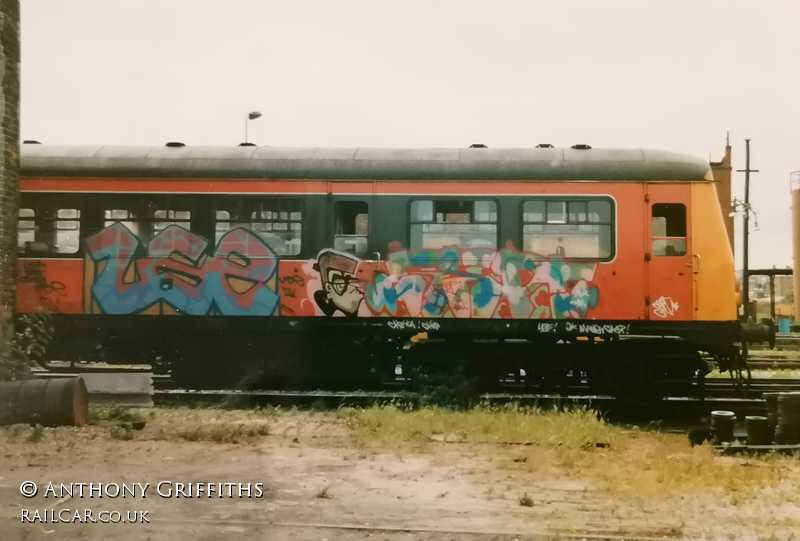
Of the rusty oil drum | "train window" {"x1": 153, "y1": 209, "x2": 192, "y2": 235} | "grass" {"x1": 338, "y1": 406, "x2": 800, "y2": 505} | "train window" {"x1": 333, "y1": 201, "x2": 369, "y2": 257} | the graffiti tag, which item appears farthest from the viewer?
"train window" {"x1": 153, "y1": 209, "x2": 192, "y2": 235}

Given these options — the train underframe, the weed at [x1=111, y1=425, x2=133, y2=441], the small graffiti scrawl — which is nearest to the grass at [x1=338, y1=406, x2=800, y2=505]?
the train underframe

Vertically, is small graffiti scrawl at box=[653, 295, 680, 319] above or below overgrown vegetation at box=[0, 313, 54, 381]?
above

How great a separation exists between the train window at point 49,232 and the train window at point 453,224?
17.9ft

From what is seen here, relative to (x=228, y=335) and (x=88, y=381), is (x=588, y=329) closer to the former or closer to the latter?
(x=228, y=335)

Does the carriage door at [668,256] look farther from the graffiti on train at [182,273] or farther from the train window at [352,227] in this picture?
the graffiti on train at [182,273]

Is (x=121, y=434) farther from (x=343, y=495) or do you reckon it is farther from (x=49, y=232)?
(x=49, y=232)

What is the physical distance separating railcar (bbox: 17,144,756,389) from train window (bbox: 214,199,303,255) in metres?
0.03

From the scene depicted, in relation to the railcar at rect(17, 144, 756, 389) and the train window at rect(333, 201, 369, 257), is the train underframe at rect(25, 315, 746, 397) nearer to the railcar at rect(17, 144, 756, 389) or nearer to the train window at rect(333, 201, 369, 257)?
the railcar at rect(17, 144, 756, 389)

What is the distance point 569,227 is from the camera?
39.9 feet

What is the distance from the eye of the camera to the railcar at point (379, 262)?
1205 centimetres

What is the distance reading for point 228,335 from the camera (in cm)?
1262

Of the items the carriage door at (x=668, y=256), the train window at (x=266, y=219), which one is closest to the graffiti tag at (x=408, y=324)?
the train window at (x=266, y=219)

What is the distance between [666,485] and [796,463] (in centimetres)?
215

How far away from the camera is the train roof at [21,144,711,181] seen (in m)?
12.3
